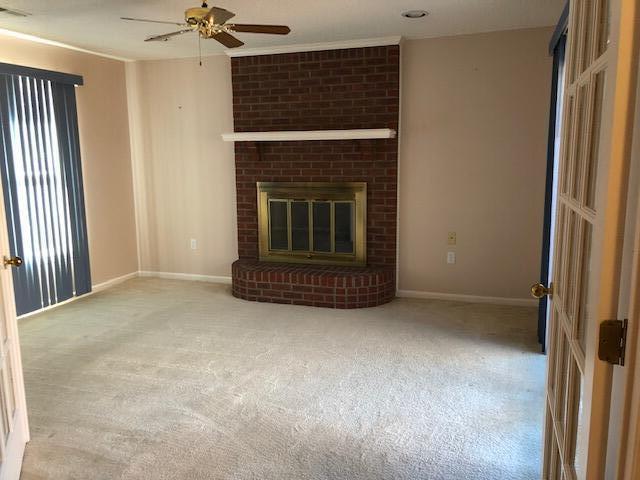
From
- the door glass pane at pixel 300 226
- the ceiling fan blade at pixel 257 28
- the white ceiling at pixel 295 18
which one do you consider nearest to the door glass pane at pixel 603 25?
the ceiling fan blade at pixel 257 28

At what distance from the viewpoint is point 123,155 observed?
5375mm

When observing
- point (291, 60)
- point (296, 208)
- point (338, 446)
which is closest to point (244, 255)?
point (296, 208)

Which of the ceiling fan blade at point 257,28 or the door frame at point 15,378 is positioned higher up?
the ceiling fan blade at point 257,28

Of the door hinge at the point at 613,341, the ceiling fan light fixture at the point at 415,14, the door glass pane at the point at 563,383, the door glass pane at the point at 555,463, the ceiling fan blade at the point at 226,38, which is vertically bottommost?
the door glass pane at the point at 555,463

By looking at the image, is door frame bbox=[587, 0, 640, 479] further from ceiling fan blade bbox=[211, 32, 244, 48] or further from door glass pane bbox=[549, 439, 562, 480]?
ceiling fan blade bbox=[211, 32, 244, 48]

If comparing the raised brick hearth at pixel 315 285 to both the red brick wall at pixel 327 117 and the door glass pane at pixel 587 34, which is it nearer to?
the red brick wall at pixel 327 117

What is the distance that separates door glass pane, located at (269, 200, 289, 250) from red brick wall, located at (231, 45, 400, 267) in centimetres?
23

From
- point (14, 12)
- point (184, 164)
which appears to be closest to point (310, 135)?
point (184, 164)

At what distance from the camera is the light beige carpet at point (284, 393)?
7.24ft

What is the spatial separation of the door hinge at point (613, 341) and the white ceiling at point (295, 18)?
9.67 feet

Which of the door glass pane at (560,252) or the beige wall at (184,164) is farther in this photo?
the beige wall at (184,164)

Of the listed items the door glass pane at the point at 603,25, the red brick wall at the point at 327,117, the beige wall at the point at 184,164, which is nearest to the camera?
the door glass pane at the point at 603,25

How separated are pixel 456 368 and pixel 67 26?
380 cm

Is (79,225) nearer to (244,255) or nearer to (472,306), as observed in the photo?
(244,255)
